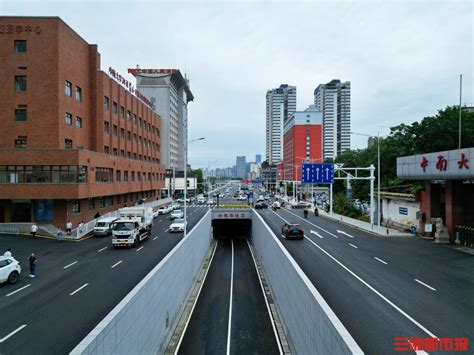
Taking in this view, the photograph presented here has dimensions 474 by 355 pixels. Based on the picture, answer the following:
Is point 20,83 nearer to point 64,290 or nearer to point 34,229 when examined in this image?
point 34,229

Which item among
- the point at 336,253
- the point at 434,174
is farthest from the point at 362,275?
the point at 434,174

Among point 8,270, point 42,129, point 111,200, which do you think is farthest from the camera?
point 111,200

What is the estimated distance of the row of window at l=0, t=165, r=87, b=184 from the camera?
3538 cm

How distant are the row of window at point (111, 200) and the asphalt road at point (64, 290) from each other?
7.84 meters

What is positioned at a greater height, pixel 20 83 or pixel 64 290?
pixel 20 83

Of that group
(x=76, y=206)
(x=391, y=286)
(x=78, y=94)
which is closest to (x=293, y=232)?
(x=391, y=286)

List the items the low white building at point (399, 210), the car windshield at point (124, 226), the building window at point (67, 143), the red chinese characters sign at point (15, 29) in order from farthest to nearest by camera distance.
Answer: the building window at point (67, 143) → the low white building at point (399, 210) → the red chinese characters sign at point (15, 29) → the car windshield at point (124, 226)

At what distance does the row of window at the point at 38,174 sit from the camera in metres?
35.4

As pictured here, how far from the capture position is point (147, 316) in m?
10.9

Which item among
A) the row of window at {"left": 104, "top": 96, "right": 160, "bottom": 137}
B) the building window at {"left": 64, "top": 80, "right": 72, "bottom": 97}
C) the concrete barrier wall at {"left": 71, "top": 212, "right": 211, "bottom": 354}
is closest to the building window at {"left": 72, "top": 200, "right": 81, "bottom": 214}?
the building window at {"left": 64, "top": 80, "right": 72, "bottom": 97}

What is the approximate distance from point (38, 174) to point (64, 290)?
22595mm

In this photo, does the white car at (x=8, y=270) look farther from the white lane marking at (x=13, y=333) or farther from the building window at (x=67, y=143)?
the building window at (x=67, y=143)

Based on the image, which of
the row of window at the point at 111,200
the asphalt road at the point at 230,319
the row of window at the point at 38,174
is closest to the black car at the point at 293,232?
the asphalt road at the point at 230,319

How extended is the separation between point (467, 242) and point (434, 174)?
645 centimetres
